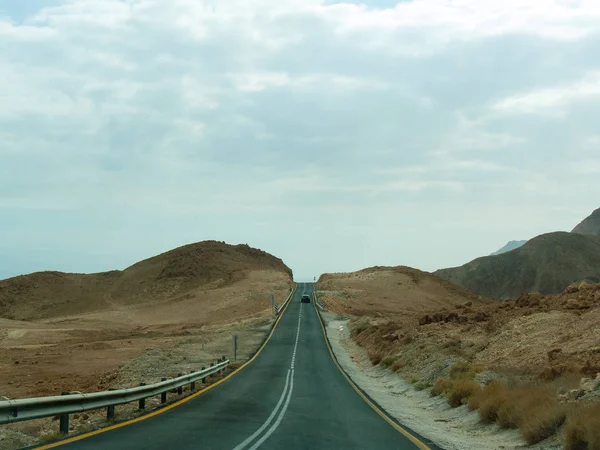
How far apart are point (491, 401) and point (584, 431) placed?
610 centimetres

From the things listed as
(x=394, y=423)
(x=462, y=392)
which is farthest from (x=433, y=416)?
(x=394, y=423)

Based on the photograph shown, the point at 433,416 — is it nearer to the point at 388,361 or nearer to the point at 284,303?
the point at 388,361

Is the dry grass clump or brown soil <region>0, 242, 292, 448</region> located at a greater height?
brown soil <region>0, 242, 292, 448</region>

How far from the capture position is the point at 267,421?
1619 centimetres

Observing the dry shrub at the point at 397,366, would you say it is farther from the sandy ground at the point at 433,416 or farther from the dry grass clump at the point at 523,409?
Result: the dry grass clump at the point at 523,409

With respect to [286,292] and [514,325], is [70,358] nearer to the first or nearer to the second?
[514,325]

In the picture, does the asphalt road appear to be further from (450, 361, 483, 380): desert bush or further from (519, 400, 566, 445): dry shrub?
(450, 361, 483, 380): desert bush

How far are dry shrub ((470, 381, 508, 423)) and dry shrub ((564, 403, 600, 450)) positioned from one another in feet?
16.2

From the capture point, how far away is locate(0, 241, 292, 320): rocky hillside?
122 metres

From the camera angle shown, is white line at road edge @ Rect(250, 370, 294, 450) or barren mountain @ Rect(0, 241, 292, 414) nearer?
white line at road edge @ Rect(250, 370, 294, 450)

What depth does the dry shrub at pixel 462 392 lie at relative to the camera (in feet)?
65.1

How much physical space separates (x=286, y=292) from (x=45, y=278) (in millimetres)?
57459

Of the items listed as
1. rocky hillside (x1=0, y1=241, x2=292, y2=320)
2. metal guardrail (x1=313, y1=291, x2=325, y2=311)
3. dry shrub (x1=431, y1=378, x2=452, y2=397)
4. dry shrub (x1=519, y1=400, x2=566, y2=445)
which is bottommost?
dry shrub (x1=431, y1=378, x2=452, y2=397)

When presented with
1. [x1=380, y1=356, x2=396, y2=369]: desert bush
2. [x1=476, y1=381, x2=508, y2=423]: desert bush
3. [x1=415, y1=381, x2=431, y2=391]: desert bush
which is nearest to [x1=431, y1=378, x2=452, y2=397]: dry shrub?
[x1=415, y1=381, x2=431, y2=391]: desert bush
